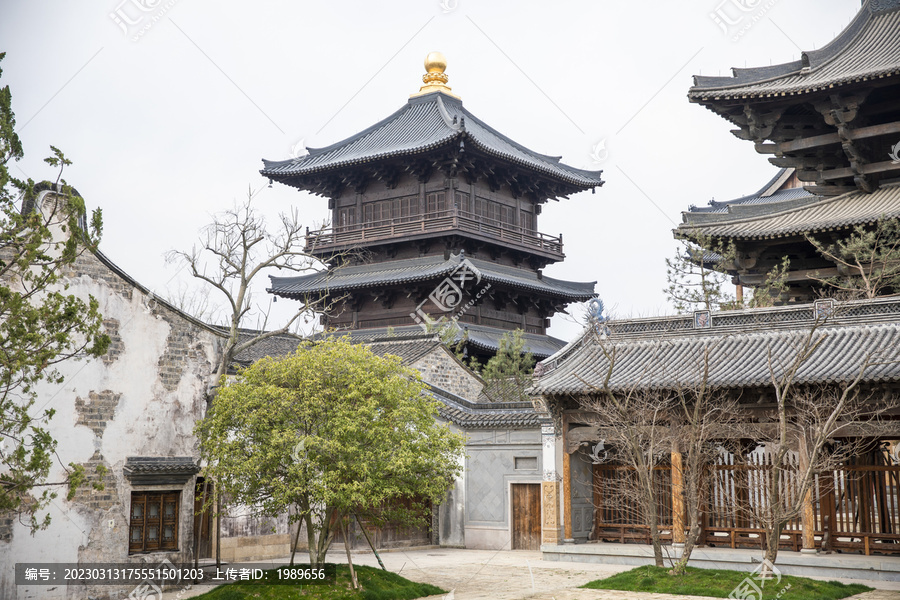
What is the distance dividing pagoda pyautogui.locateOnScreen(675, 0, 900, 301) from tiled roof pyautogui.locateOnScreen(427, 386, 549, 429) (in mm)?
5797

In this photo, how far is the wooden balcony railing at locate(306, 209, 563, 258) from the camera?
107ft

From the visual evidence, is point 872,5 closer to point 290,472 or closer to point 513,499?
point 513,499

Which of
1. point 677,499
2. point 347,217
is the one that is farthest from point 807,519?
point 347,217

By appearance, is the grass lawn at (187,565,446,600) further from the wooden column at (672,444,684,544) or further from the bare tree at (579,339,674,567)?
the wooden column at (672,444,684,544)

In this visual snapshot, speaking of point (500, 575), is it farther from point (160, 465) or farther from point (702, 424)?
point (160, 465)

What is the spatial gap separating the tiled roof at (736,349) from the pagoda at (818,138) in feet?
7.58

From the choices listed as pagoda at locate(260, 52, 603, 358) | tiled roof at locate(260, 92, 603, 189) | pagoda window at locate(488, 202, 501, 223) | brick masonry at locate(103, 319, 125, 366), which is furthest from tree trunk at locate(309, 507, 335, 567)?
pagoda window at locate(488, 202, 501, 223)

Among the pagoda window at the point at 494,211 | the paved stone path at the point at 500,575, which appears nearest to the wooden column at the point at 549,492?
the paved stone path at the point at 500,575

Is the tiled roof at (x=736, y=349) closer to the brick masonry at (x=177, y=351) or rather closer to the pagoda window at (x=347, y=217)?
the brick masonry at (x=177, y=351)

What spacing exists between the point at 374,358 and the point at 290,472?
2.33 metres

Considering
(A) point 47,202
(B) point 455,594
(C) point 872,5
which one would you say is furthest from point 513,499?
(C) point 872,5

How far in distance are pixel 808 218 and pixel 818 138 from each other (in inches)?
79.4

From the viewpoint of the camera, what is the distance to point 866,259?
1975cm

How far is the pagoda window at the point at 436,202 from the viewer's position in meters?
33.4
